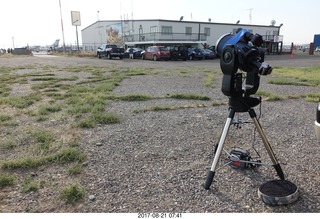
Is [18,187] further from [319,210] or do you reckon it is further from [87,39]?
[87,39]

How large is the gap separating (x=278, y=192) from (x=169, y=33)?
143 ft

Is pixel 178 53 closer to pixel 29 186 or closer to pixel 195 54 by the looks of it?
pixel 195 54

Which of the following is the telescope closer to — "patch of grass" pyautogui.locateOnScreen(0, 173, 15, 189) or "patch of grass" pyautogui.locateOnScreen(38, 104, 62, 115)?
"patch of grass" pyautogui.locateOnScreen(0, 173, 15, 189)

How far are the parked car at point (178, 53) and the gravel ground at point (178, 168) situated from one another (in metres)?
24.6

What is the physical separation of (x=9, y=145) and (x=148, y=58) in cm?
2771

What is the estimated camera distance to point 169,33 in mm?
44438

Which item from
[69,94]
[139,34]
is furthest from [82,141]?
[139,34]

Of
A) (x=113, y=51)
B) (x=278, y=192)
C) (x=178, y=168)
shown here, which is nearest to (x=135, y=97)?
(x=178, y=168)

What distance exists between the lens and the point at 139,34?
1873 inches

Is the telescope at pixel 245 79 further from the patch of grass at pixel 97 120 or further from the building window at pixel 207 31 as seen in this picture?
the building window at pixel 207 31

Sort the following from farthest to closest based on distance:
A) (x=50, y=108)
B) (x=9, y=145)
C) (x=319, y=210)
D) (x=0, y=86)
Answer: (x=0, y=86) → (x=50, y=108) → (x=9, y=145) → (x=319, y=210)

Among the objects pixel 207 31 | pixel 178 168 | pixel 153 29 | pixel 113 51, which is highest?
pixel 153 29

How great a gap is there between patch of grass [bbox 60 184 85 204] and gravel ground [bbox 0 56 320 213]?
72mm

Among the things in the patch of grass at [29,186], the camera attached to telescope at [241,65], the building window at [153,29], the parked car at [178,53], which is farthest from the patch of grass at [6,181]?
the building window at [153,29]
